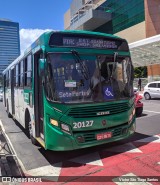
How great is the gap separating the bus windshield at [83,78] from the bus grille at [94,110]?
0.54 ft

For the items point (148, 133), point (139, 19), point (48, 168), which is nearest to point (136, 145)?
point (148, 133)

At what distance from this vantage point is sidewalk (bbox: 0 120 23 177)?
5.34 metres

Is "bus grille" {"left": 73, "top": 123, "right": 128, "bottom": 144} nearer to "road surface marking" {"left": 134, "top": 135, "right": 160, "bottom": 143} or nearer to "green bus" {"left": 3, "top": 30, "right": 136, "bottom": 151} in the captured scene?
"green bus" {"left": 3, "top": 30, "right": 136, "bottom": 151}

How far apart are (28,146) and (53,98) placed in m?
2.65

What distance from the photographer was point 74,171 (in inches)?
206

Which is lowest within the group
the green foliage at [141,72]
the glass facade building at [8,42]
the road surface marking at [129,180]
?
the road surface marking at [129,180]

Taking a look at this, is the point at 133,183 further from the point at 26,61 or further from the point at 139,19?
the point at 139,19

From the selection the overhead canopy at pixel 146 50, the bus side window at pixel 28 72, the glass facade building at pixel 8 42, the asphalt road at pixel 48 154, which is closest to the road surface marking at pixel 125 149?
the asphalt road at pixel 48 154

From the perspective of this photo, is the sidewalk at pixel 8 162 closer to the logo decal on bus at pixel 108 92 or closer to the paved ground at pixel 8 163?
the paved ground at pixel 8 163

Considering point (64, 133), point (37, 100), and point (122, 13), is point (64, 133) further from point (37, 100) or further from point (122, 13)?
point (122, 13)

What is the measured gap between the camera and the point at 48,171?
5.37 m

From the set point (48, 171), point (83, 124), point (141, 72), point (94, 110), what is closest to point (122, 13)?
point (141, 72)

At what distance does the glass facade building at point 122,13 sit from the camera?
42125 mm

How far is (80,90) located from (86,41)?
1.28 metres
